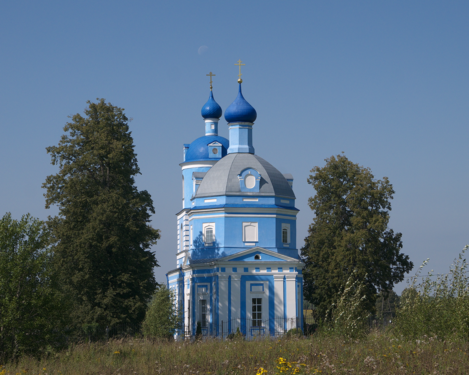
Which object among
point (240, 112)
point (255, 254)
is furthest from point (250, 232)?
point (240, 112)

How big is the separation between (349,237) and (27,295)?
25.6m

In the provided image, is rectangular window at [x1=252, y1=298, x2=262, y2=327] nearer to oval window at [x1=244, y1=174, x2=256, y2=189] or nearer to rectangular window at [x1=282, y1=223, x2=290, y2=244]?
rectangular window at [x1=282, y1=223, x2=290, y2=244]

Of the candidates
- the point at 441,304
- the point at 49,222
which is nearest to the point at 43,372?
the point at 441,304

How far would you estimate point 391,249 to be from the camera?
135 ft

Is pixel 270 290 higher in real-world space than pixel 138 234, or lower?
lower

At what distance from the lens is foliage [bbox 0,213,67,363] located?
1636cm

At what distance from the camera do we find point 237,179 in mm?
39031

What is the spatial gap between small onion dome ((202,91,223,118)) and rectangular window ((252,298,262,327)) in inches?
687

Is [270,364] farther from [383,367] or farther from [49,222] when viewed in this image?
[49,222]

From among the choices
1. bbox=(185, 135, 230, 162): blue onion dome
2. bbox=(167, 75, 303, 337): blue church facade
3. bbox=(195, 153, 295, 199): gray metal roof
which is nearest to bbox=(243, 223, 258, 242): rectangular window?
bbox=(167, 75, 303, 337): blue church facade

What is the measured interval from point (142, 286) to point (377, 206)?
16.4 metres

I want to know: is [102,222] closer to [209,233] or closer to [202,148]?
[209,233]

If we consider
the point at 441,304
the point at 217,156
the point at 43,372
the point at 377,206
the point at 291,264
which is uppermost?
the point at 217,156

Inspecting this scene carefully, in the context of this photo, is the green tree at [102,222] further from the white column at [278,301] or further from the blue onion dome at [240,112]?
the blue onion dome at [240,112]
